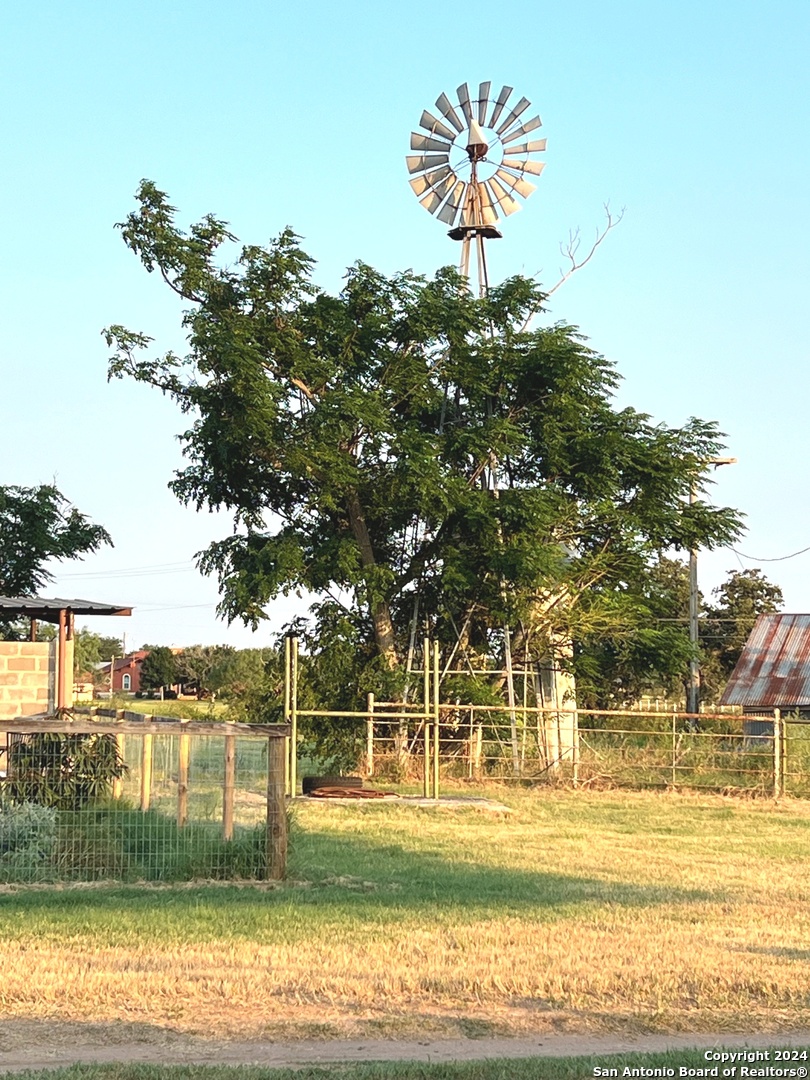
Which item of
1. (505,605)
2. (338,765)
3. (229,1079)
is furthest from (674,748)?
(229,1079)

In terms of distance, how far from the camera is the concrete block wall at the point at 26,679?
2227 centimetres

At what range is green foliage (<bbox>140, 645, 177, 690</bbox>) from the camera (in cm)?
10125

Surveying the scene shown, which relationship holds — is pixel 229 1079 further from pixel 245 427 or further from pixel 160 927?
pixel 245 427

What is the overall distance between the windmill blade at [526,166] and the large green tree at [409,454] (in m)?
3.70

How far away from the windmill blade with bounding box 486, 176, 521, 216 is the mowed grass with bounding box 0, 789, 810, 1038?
72.1ft

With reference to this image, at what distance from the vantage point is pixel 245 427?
30.6m

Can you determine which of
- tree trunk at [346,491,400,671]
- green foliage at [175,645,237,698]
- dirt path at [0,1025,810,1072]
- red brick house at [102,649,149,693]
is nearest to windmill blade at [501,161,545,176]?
tree trunk at [346,491,400,671]

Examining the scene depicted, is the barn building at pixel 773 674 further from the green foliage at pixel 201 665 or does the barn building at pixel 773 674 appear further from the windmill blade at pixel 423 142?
the green foliage at pixel 201 665

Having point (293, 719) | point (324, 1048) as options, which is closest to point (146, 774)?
point (293, 719)

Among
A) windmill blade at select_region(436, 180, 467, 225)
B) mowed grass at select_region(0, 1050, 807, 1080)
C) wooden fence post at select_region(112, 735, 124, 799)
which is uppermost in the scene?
windmill blade at select_region(436, 180, 467, 225)

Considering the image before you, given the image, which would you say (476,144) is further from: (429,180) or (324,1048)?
(324,1048)

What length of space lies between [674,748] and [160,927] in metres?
18.8

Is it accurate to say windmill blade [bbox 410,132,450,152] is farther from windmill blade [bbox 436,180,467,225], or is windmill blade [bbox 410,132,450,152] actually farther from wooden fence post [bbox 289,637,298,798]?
wooden fence post [bbox 289,637,298,798]

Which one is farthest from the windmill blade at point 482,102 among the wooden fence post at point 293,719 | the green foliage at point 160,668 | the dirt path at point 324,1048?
the green foliage at point 160,668
